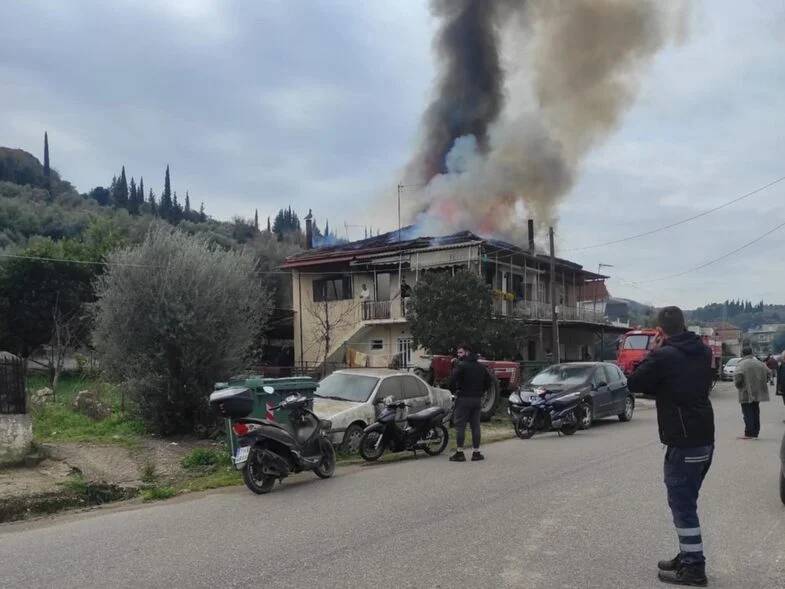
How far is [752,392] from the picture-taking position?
12734mm

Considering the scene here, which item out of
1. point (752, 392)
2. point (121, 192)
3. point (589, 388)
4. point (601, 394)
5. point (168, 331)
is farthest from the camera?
point (121, 192)

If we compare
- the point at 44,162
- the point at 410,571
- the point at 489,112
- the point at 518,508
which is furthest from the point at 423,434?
the point at 44,162

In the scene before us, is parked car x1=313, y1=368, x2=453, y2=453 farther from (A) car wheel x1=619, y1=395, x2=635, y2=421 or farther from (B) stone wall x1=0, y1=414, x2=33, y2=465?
(A) car wheel x1=619, y1=395, x2=635, y2=421

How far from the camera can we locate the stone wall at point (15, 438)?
1012 centimetres

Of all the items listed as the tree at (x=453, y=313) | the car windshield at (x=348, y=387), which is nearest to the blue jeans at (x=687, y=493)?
the car windshield at (x=348, y=387)

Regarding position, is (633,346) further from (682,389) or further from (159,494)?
(682,389)

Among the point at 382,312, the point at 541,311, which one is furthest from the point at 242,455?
the point at 541,311

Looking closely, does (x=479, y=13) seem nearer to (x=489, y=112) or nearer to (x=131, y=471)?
(x=489, y=112)

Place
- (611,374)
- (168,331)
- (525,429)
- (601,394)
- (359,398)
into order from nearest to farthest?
(359,398)
(168,331)
(525,429)
(601,394)
(611,374)

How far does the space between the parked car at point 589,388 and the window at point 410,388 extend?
8.95 ft

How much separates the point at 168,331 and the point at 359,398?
4.02 meters

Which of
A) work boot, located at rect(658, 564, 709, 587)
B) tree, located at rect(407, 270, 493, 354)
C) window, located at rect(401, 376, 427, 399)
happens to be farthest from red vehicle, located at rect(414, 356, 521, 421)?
work boot, located at rect(658, 564, 709, 587)

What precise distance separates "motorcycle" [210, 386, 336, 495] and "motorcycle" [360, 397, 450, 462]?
4.67 feet

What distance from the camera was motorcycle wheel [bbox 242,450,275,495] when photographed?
324 inches
